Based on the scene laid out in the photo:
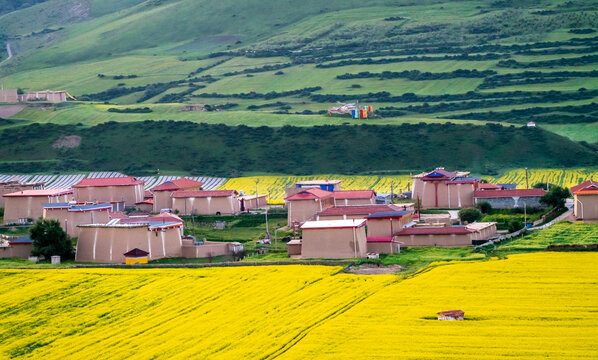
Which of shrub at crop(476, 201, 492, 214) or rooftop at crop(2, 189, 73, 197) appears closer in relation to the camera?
shrub at crop(476, 201, 492, 214)

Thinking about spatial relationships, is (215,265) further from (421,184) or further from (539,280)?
(421,184)

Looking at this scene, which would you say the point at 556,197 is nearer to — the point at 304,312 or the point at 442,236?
the point at 442,236

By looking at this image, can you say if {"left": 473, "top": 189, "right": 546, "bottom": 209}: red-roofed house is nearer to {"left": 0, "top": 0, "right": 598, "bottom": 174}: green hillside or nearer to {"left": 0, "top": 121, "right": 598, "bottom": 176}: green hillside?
{"left": 0, "top": 121, "right": 598, "bottom": 176}: green hillside

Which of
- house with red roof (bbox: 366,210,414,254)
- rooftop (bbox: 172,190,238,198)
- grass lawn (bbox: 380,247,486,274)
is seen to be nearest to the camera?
grass lawn (bbox: 380,247,486,274)

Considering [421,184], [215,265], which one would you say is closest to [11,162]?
Result: [421,184]

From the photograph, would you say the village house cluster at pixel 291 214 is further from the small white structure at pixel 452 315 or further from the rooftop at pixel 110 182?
the small white structure at pixel 452 315

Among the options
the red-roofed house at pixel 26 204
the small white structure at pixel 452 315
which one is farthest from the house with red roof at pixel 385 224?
the red-roofed house at pixel 26 204

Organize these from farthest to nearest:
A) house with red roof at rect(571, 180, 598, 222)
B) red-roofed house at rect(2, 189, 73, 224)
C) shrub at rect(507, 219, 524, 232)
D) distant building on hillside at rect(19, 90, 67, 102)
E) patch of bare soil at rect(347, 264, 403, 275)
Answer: distant building on hillside at rect(19, 90, 67, 102)
red-roofed house at rect(2, 189, 73, 224)
house with red roof at rect(571, 180, 598, 222)
shrub at rect(507, 219, 524, 232)
patch of bare soil at rect(347, 264, 403, 275)

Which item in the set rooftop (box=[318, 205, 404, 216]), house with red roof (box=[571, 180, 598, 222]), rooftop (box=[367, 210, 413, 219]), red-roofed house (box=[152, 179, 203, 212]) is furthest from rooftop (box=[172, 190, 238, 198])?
house with red roof (box=[571, 180, 598, 222])
